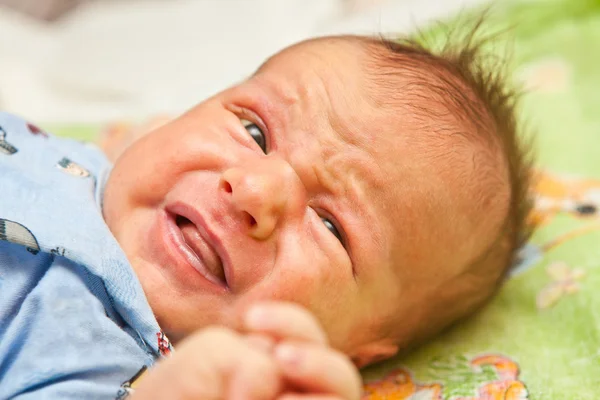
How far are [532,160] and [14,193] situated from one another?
0.93 meters

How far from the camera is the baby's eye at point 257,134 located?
1089 millimetres

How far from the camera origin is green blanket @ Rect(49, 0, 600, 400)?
1130 mm

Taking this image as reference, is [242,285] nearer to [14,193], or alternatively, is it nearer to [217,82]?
[14,193]

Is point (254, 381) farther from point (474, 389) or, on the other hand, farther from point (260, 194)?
point (474, 389)

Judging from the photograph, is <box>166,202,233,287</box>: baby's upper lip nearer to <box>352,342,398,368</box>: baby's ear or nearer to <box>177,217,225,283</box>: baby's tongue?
<box>177,217,225,283</box>: baby's tongue

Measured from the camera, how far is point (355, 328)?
1078 mm

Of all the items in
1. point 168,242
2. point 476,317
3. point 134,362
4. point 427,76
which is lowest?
point 476,317

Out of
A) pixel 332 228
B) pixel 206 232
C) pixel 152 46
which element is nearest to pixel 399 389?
pixel 332 228

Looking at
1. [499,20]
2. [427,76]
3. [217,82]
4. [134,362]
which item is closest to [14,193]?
[134,362]

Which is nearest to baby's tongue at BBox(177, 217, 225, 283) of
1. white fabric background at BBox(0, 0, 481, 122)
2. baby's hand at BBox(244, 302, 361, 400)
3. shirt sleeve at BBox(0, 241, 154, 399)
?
shirt sleeve at BBox(0, 241, 154, 399)

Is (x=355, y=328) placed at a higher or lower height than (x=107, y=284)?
lower

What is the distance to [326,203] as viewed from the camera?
40.4 inches

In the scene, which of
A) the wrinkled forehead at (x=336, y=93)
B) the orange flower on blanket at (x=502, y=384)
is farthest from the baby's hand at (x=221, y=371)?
the orange flower on blanket at (x=502, y=384)

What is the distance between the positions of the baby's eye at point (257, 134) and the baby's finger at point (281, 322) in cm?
47
